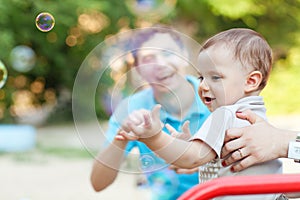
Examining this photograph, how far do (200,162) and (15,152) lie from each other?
6753mm

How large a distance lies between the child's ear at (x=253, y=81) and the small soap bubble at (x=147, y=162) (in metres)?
0.37

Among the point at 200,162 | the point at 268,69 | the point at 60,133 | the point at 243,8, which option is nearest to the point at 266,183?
the point at 200,162

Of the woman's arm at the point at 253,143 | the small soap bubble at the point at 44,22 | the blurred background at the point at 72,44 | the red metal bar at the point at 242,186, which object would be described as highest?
the blurred background at the point at 72,44

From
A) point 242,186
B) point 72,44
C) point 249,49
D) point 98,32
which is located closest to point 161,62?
point 249,49

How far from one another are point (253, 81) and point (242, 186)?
433 mm

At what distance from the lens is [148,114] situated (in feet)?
5.10

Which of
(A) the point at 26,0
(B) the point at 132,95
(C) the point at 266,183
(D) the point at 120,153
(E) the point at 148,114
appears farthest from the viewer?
(A) the point at 26,0

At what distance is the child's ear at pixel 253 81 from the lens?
1732mm

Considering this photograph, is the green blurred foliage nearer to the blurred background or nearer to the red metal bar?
the blurred background

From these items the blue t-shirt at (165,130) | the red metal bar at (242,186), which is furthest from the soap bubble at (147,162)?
the red metal bar at (242,186)

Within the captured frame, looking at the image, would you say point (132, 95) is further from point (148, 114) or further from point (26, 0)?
point (26, 0)

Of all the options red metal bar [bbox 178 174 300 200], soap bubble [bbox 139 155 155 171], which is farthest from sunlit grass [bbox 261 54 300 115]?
red metal bar [bbox 178 174 300 200]

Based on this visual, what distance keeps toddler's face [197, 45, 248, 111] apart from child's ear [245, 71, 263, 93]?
1cm

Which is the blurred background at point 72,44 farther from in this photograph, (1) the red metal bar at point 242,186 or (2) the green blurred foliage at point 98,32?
(1) the red metal bar at point 242,186
